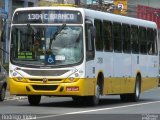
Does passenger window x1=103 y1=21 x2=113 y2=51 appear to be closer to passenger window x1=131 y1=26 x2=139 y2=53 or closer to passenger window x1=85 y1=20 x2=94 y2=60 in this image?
passenger window x1=85 y1=20 x2=94 y2=60

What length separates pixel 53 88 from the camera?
22.9 m

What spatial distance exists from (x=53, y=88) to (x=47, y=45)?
1.45 meters

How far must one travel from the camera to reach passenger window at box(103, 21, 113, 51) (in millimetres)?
25312

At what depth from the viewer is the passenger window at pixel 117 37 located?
26375mm

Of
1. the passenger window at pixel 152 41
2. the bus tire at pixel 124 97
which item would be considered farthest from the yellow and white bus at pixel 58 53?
the passenger window at pixel 152 41

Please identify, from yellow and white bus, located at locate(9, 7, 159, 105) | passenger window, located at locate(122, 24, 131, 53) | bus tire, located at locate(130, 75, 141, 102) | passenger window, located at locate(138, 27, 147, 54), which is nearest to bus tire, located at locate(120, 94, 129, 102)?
bus tire, located at locate(130, 75, 141, 102)

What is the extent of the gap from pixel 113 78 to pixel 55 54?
4070 mm

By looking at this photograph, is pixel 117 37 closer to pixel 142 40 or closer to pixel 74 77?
pixel 142 40

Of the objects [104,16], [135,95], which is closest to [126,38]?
[104,16]

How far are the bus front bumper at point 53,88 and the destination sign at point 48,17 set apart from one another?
2.05 metres

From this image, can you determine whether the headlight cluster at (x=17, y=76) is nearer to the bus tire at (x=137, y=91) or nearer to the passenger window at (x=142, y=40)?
the bus tire at (x=137, y=91)

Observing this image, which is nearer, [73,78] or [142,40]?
[73,78]

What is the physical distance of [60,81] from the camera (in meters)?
22.8

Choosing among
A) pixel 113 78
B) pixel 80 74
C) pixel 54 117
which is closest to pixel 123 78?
pixel 113 78
